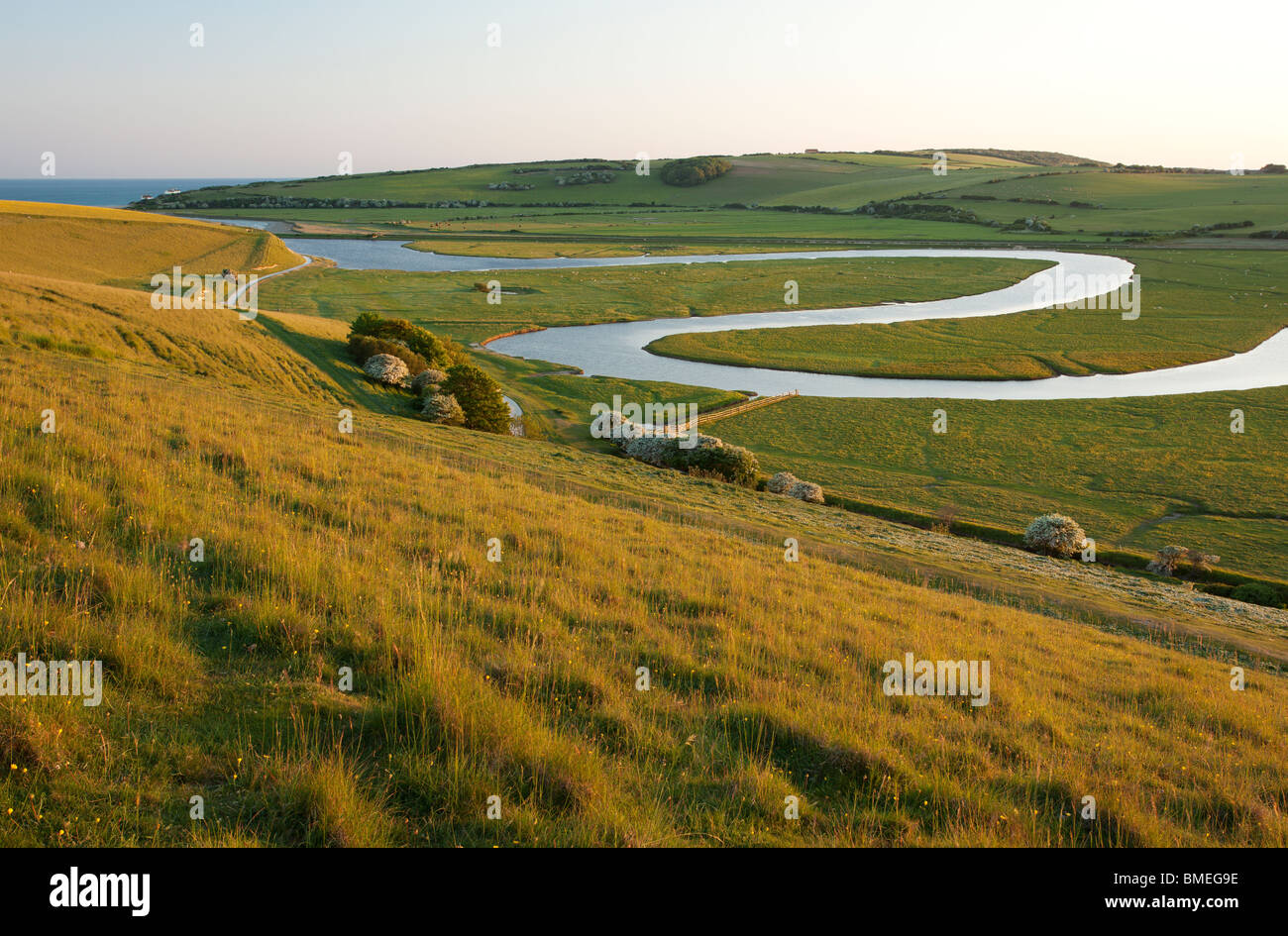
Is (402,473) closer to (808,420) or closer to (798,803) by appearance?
(798,803)

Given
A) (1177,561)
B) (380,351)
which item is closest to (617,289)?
(380,351)

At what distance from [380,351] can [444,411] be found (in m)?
10.8

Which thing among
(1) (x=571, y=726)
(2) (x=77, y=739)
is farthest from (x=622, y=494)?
(2) (x=77, y=739)

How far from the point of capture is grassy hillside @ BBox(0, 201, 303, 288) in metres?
68.1


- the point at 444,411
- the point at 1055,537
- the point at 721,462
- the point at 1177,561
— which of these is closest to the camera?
the point at 1177,561

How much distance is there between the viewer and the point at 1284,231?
133625 millimetres

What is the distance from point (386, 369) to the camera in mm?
45188

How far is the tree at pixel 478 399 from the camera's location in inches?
1586

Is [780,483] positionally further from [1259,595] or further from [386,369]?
[386,369]

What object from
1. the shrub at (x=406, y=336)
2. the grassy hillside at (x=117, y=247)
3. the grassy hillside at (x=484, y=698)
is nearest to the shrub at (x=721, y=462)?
the shrub at (x=406, y=336)

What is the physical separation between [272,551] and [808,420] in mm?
41360

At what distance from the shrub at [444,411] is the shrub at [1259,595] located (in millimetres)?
31152

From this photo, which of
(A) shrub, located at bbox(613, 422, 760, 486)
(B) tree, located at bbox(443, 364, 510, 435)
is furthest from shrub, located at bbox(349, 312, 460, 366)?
(A) shrub, located at bbox(613, 422, 760, 486)

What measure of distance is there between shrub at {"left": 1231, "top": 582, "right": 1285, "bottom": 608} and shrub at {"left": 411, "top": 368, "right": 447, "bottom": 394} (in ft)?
116
